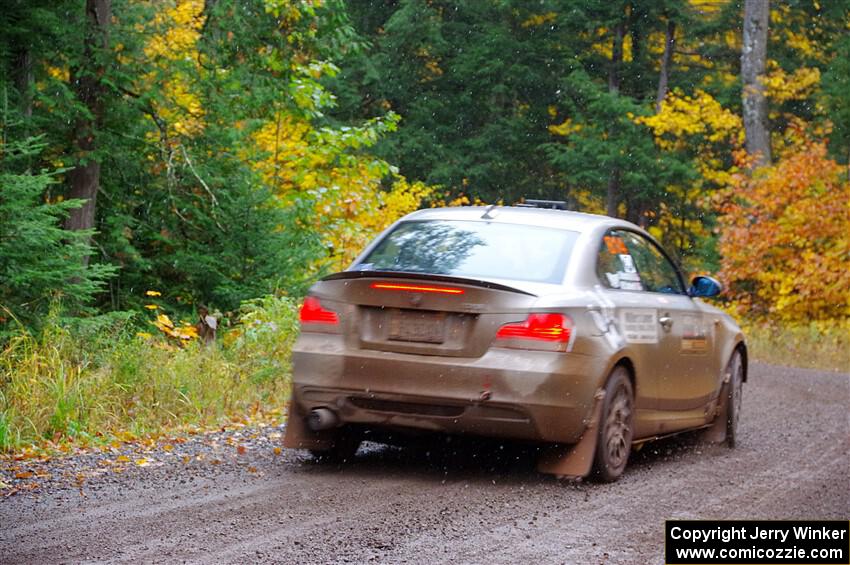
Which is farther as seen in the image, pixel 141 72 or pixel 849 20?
pixel 849 20

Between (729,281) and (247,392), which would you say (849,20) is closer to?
(729,281)

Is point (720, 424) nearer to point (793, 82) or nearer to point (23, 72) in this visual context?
point (23, 72)

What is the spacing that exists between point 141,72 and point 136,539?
10.3m

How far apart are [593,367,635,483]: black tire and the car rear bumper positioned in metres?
0.25

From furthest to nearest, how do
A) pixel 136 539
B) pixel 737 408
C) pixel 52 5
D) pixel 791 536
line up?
1. pixel 52 5
2. pixel 737 408
3. pixel 791 536
4. pixel 136 539

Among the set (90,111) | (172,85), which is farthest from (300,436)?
(172,85)

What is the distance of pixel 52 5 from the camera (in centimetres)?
1430

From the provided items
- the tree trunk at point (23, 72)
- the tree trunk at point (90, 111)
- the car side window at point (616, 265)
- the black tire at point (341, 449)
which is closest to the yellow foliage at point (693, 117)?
the tree trunk at point (90, 111)

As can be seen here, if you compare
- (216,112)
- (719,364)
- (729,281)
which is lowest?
(729,281)

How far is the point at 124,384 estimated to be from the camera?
32.6 feet

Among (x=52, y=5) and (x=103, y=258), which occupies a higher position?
(x=52, y=5)

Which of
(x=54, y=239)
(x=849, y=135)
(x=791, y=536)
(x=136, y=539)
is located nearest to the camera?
(x=136, y=539)

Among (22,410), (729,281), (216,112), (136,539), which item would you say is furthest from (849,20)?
(136,539)

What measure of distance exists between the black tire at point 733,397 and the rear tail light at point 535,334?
3.03 m
